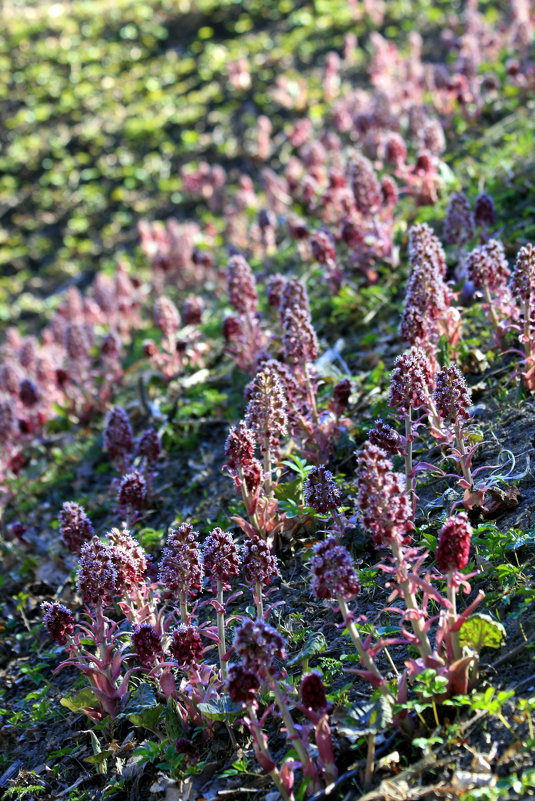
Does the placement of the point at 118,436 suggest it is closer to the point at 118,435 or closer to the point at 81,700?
the point at 118,435

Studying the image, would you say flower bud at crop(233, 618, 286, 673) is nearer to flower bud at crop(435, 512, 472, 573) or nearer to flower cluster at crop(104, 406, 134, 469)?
flower bud at crop(435, 512, 472, 573)

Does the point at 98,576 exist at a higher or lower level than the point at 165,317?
higher

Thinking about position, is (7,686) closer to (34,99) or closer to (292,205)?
(292,205)

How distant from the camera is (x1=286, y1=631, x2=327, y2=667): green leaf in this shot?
3.77 m

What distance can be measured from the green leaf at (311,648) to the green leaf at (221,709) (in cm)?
34

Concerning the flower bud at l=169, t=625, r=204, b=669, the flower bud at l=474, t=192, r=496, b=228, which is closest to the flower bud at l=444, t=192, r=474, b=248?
the flower bud at l=474, t=192, r=496, b=228

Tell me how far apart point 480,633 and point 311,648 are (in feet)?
2.73

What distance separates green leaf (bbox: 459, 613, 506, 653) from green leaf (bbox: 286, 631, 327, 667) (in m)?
0.73

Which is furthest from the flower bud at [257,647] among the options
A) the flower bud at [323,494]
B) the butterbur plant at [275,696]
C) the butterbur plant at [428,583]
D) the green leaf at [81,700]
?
the green leaf at [81,700]

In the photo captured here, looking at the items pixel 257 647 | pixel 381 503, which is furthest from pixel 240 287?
pixel 257 647

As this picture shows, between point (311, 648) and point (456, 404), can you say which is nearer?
point (311, 648)

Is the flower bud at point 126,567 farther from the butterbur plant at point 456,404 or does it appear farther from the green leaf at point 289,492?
the butterbur plant at point 456,404

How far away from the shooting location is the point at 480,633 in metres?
3.48

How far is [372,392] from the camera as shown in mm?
6320
